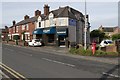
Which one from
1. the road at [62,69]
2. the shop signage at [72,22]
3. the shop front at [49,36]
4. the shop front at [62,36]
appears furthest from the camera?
the shop signage at [72,22]

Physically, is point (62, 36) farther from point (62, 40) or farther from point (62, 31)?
point (62, 31)

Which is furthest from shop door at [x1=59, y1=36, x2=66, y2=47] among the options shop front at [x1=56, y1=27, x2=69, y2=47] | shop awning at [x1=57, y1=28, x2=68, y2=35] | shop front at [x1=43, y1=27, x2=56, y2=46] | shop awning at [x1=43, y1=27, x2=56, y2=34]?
shop awning at [x1=43, y1=27, x2=56, y2=34]

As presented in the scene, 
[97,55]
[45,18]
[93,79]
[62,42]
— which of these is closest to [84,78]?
[93,79]

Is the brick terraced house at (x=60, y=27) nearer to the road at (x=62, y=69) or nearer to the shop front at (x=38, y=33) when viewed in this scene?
the shop front at (x=38, y=33)

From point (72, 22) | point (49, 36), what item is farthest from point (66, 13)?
point (49, 36)

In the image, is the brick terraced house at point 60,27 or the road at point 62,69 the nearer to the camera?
the road at point 62,69

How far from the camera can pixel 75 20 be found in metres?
58.2

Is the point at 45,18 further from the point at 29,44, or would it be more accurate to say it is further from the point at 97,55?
the point at 97,55

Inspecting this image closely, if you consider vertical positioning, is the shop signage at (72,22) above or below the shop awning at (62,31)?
above

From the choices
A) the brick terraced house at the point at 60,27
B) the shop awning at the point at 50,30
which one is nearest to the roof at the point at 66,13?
the brick terraced house at the point at 60,27

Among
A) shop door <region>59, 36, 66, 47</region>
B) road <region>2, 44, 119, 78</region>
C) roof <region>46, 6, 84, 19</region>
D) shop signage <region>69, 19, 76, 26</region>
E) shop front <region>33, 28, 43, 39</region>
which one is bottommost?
road <region>2, 44, 119, 78</region>

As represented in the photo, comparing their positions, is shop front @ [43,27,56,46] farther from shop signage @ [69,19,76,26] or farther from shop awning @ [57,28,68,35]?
shop signage @ [69,19,76,26]

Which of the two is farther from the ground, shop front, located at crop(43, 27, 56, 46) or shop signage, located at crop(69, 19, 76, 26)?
shop signage, located at crop(69, 19, 76, 26)

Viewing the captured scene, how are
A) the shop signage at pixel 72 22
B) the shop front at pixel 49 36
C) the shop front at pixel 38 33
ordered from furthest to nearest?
the shop front at pixel 38 33 < the shop signage at pixel 72 22 < the shop front at pixel 49 36
